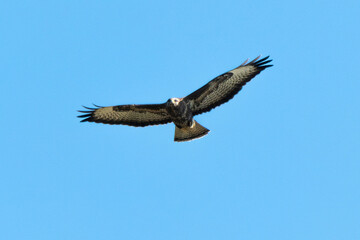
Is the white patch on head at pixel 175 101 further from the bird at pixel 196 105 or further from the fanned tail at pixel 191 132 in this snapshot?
the fanned tail at pixel 191 132

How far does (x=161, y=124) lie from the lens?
14609 mm

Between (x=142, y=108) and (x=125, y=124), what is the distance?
666 millimetres

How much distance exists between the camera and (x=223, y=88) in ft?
46.6

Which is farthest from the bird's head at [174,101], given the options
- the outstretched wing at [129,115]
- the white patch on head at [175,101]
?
the outstretched wing at [129,115]

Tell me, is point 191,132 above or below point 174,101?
below

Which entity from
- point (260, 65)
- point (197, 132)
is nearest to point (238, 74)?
point (260, 65)

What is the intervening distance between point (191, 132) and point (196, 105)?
0.60 m

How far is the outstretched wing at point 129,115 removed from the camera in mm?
14445

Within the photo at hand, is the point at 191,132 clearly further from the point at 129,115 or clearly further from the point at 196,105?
the point at 129,115

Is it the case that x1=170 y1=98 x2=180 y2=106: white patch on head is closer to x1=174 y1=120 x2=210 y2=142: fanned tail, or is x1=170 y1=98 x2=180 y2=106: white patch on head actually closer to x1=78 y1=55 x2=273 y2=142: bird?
x1=78 y1=55 x2=273 y2=142: bird

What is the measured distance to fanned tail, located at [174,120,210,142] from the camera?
46.7 ft

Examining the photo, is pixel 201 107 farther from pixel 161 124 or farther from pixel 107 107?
pixel 107 107

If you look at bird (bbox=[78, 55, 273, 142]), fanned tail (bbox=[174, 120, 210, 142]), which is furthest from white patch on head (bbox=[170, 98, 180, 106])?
fanned tail (bbox=[174, 120, 210, 142])

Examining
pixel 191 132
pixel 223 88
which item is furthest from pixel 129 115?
pixel 223 88
